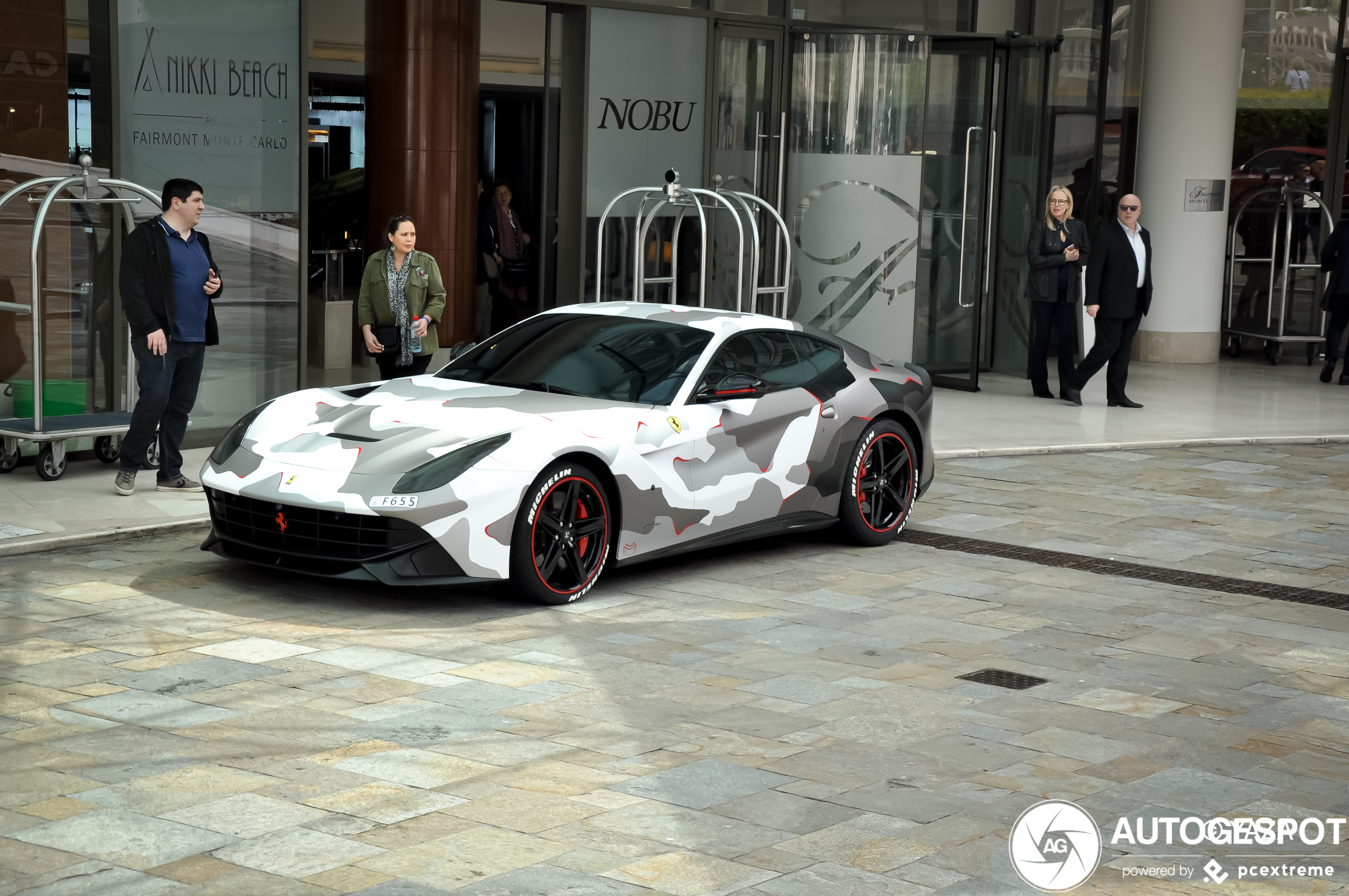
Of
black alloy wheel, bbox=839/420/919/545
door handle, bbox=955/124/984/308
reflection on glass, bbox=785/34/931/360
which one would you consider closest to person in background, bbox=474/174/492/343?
reflection on glass, bbox=785/34/931/360

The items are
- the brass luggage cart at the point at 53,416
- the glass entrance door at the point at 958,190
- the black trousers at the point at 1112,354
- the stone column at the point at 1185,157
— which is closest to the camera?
the brass luggage cart at the point at 53,416

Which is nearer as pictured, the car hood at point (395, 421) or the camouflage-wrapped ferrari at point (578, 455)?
the camouflage-wrapped ferrari at point (578, 455)

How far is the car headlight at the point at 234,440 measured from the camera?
799 centimetres

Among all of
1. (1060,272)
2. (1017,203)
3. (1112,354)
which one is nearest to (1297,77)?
(1017,203)

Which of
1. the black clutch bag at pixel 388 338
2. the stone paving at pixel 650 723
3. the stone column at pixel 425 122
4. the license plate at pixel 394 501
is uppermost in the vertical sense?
the stone column at pixel 425 122

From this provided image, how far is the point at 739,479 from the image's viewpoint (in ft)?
28.4

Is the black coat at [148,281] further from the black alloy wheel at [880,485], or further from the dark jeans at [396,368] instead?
the black alloy wheel at [880,485]

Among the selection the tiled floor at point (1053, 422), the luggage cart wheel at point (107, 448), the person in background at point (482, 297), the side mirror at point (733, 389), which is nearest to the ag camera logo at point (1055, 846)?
the side mirror at point (733, 389)

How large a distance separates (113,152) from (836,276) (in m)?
7.39

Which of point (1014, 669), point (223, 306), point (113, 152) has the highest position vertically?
point (113, 152)

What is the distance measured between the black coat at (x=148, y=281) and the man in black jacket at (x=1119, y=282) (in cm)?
889

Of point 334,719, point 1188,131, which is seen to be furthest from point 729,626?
point 1188,131

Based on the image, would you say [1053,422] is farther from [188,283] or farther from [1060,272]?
[188,283]

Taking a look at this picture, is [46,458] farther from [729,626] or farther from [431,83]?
[431,83]
